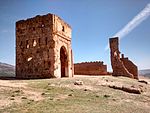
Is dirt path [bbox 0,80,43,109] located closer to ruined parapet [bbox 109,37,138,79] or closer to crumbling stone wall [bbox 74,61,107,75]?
ruined parapet [bbox 109,37,138,79]

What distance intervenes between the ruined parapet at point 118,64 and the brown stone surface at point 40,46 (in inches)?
468

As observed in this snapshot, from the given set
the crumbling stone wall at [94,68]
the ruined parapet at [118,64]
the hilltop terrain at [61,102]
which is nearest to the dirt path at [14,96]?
the hilltop terrain at [61,102]

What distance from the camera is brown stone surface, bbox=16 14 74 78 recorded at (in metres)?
23.0

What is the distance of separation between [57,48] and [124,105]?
12671mm

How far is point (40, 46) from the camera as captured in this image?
77.7 ft

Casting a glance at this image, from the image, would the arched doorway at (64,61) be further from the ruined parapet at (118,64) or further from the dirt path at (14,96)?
the dirt path at (14,96)

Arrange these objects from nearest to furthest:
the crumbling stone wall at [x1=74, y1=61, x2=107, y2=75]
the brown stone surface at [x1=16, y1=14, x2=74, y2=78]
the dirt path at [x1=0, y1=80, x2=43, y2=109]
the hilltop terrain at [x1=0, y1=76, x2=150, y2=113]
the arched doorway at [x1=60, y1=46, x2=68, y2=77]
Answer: the hilltop terrain at [x1=0, y1=76, x2=150, y2=113] → the dirt path at [x1=0, y1=80, x2=43, y2=109] → the brown stone surface at [x1=16, y1=14, x2=74, y2=78] → the arched doorway at [x1=60, y1=46, x2=68, y2=77] → the crumbling stone wall at [x1=74, y1=61, x2=107, y2=75]

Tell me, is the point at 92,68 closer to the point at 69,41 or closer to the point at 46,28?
the point at 69,41

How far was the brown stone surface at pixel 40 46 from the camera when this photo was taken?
75.4 ft

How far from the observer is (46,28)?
926 inches

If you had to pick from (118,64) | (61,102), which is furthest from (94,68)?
(61,102)

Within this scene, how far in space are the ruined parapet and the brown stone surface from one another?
39.0 ft

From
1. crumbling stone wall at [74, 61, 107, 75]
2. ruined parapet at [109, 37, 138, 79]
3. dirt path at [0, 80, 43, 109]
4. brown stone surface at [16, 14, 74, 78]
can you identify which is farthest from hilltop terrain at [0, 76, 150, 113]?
crumbling stone wall at [74, 61, 107, 75]

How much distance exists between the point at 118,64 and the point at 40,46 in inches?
615
